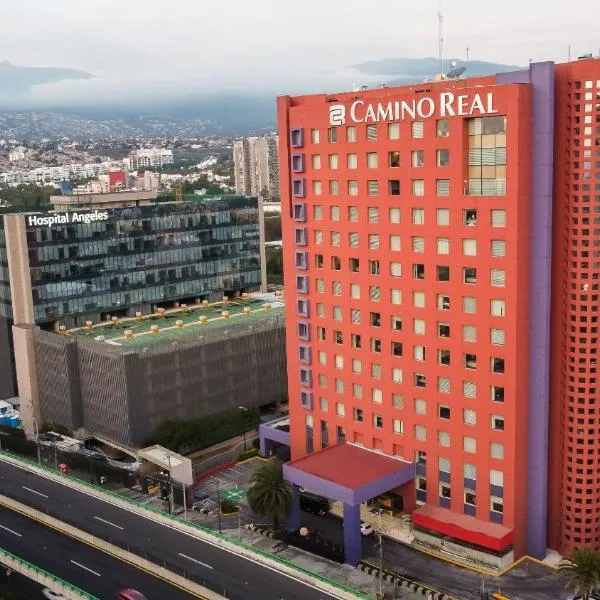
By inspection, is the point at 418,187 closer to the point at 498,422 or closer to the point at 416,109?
the point at 416,109

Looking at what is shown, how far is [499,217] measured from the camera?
68.6m

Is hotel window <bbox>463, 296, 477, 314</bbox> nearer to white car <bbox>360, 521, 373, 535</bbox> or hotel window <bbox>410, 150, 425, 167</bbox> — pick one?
hotel window <bbox>410, 150, 425, 167</bbox>

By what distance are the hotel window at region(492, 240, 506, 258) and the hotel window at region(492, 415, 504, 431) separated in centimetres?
1431

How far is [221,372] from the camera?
10688 cm

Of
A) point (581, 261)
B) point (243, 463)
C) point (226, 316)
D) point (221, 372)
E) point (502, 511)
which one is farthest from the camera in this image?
point (226, 316)

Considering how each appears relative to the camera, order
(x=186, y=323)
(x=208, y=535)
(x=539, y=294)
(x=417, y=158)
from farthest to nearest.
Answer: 1. (x=186, y=323)
2. (x=208, y=535)
3. (x=417, y=158)
4. (x=539, y=294)

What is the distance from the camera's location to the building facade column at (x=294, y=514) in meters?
78.8

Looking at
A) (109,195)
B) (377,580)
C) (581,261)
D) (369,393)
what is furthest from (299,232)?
(109,195)

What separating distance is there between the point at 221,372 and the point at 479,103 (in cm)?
5328

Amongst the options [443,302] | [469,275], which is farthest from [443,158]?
[443,302]

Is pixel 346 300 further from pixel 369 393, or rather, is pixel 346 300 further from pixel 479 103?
pixel 479 103

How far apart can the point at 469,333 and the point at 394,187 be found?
599 inches

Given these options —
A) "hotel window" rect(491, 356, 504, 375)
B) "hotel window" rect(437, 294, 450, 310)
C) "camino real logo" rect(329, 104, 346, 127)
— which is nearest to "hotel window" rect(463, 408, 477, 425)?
"hotel window" rect(491, 356, 504, 375)

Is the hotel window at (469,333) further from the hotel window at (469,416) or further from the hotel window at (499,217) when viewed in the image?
the hotel window at (499,217)
